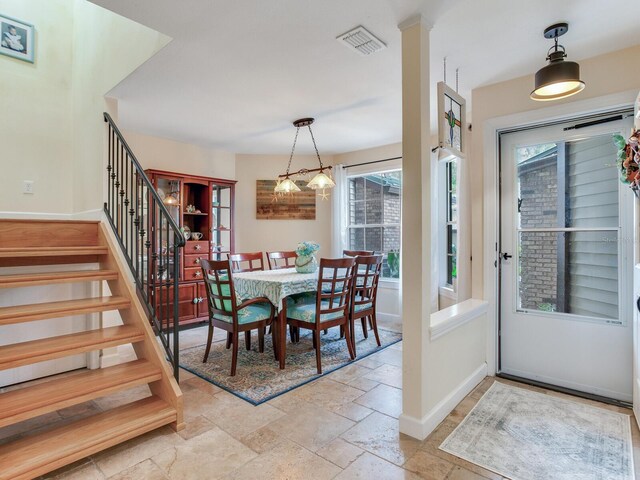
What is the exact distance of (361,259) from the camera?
3281 mm

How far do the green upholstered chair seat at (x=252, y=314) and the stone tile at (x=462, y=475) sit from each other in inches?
74.4

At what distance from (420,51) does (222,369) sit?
2.88 meters

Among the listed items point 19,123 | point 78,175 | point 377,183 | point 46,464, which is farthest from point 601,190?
point 19,123

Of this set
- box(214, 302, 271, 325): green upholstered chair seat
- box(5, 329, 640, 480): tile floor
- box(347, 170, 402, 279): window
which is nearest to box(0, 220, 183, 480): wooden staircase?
box(5, 329, 640, 480): tile floor

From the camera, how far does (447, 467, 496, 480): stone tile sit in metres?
1.70

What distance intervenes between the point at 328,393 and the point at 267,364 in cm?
78

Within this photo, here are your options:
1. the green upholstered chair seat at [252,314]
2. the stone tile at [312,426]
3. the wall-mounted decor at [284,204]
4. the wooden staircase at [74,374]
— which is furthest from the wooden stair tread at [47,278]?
the wall-mounted decor at [284,204]

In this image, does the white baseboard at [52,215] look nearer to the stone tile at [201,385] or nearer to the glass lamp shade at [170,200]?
the glass lamp shade at [170,200]

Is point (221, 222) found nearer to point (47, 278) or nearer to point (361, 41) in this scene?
point (47, 278)

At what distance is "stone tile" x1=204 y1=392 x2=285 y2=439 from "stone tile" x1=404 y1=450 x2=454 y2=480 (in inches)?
35.0

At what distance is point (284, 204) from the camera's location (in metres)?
5.45

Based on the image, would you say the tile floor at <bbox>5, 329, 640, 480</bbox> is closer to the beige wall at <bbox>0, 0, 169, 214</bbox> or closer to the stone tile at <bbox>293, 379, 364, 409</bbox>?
the stone tile at <bbox>293, 379, 364, 409</bbox>

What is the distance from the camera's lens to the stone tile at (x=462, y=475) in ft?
5.57

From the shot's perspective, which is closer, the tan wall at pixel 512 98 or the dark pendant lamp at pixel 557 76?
the dark pendant lamp at pixel 557 76
